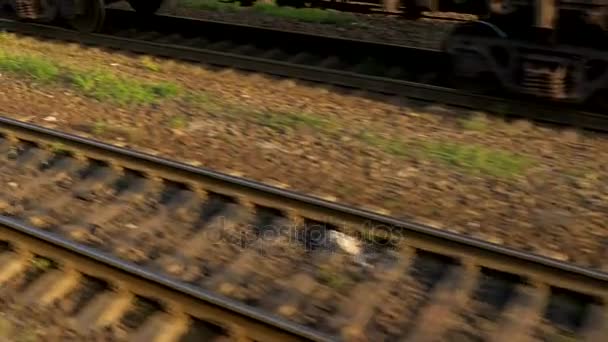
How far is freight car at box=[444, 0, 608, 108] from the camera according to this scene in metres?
6.87

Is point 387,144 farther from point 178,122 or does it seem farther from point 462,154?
point 178,122

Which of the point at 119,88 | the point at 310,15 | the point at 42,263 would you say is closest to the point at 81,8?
the point at 119,88

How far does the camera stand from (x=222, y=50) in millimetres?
9484

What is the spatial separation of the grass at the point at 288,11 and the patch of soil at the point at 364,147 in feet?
9.83

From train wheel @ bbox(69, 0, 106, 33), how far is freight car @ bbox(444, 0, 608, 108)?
4.79 metres

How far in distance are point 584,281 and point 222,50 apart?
6.02m

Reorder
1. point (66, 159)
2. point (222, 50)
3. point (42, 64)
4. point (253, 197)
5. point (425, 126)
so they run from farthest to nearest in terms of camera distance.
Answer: point (222, 50), point (42, 64), point (425, 126), point (66, 159), point (253, 197)

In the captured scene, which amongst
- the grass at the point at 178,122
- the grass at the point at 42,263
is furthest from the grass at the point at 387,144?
the grass at the point at 42,263

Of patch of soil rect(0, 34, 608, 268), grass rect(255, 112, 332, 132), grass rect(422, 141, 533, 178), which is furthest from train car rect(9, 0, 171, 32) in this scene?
grass rect(422, 141, 533, 178)

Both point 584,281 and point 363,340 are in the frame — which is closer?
point 363,340

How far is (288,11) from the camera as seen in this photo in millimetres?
11781

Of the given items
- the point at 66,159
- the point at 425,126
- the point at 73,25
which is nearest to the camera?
the point at 66,159

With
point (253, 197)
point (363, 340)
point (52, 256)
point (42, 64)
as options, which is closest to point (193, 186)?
point (253, 197)

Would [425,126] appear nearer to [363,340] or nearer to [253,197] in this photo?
[253,197]
